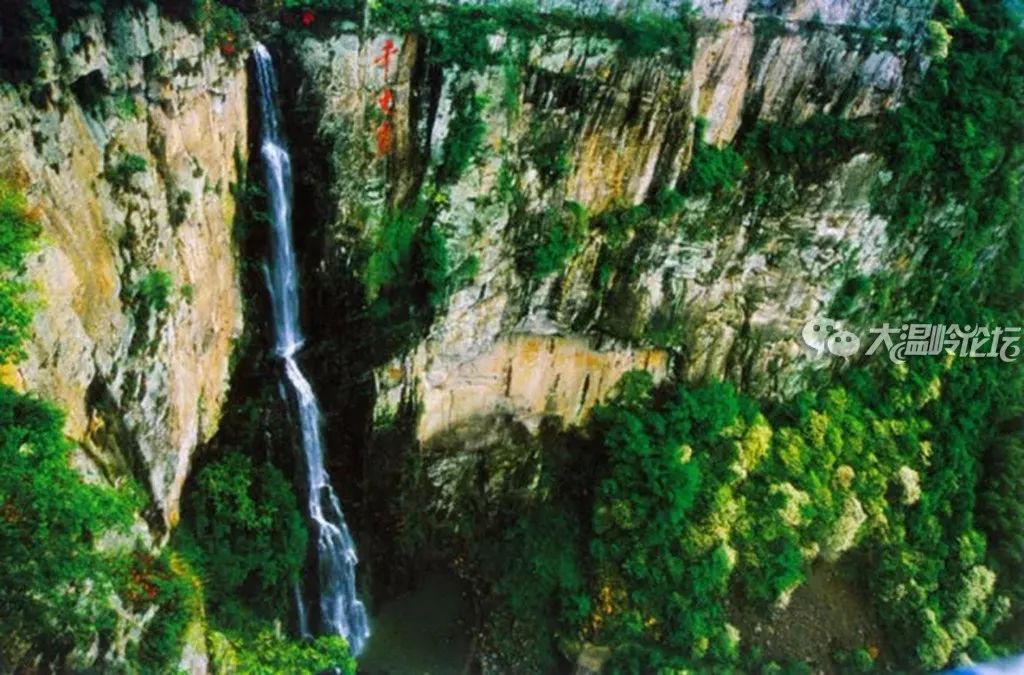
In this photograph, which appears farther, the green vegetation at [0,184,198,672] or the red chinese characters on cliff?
the red chinese characters on cliff

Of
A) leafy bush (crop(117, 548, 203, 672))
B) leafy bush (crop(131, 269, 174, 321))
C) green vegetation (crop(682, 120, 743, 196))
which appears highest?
green vegetation (crop(682, 120, 743, 196))

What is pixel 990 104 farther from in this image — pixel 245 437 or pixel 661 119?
pixel 245 437

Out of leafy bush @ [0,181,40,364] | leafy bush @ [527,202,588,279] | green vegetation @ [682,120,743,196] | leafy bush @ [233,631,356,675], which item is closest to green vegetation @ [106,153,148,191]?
leafy bush @ [0,181,40,364]

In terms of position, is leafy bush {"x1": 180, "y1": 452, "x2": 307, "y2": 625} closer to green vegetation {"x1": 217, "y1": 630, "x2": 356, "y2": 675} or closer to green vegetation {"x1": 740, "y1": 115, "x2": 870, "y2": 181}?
green vegetation {"x1": 217, "y1": 630, "x2": 356, "y2": 675}

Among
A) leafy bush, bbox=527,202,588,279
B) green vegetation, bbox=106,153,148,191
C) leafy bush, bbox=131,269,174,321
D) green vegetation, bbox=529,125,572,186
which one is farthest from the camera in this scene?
leafy bush, bbox=527,202,588,279

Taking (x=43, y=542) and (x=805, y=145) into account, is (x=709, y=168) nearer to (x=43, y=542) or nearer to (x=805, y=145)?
(x=805, y=145)

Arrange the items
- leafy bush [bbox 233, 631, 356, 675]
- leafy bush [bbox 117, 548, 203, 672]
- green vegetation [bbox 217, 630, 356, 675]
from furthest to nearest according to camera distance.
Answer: leafy bush [bbox 233, 631, 356, 675] → green vegetation [bbox 217, 630, 356, 675] → leafy bush [bbox 117, 548, 203, 672]
